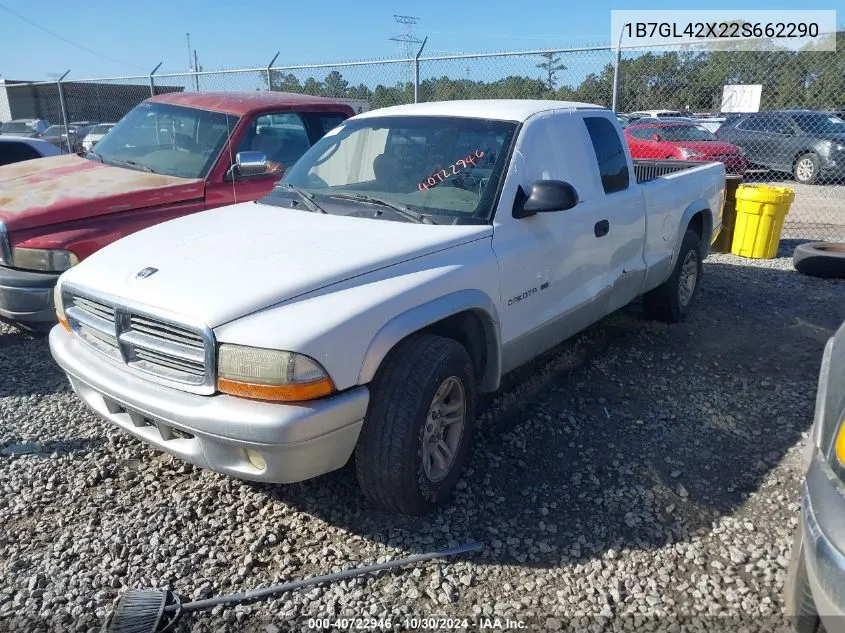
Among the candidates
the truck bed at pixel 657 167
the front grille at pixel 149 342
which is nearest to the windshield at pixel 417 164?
the front grille at pixel 149 342

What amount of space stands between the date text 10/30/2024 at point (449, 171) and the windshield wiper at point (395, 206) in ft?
0.63

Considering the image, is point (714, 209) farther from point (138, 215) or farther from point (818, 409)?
point (138, 215)

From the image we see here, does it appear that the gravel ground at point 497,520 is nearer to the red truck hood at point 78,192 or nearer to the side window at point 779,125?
the red truck hood at point 78,192

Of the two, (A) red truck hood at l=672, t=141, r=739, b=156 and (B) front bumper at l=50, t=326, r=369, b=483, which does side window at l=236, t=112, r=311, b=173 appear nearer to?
(B) front bumper at l=50, t=326, r=369, b=483

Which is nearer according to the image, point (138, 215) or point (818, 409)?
point (818, 409)

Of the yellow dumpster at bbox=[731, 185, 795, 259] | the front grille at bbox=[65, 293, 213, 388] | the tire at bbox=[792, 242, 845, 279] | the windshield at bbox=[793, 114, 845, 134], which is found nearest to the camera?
the front grille at bbox=[65, 293, 213, 388]

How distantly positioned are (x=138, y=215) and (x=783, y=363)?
4.90m

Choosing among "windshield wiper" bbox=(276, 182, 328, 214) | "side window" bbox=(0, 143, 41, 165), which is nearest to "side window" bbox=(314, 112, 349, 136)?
"windshield wiper" bbox=(276, 182, 328, 214)

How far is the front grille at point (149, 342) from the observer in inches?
104

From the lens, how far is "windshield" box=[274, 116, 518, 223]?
3.53m

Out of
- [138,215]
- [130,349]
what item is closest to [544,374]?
[130,349]

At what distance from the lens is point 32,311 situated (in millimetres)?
4484

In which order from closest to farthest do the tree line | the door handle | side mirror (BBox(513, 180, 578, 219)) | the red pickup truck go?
side mirror (BBox(513, 180, 578, 219)), the door handle, the red pickup truck, the tree line

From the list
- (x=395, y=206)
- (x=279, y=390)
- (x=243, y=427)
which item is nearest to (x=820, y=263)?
(x=395, y=206)
